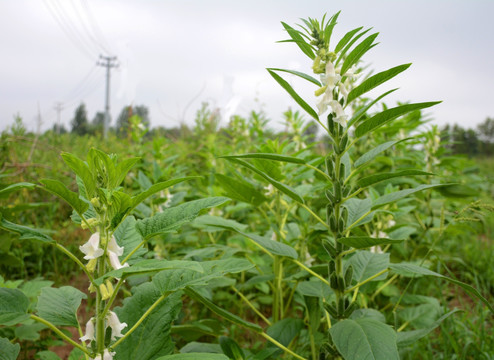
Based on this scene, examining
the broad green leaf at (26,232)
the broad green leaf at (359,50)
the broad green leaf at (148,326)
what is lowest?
the broad green leaf at (148,326)

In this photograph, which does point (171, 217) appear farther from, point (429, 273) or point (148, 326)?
point (429, 273)

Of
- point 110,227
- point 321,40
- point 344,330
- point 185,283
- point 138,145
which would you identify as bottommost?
point 344,330

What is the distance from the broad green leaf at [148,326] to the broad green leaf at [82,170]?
388mm

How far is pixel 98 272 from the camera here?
3.17ft

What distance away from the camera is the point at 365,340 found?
0.95 metres

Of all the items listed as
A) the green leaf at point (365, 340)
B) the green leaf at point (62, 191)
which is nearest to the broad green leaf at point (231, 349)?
the green leaf at point (365, 340)

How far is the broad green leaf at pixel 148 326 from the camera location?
1053mm

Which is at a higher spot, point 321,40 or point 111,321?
point 321,40

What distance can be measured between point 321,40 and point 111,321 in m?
1.05

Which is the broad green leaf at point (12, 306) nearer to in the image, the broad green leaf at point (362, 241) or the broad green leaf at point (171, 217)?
the broad green leaf at point (171, 217)

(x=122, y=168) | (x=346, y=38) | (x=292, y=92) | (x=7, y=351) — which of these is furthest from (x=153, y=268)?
(x=346, y=38)

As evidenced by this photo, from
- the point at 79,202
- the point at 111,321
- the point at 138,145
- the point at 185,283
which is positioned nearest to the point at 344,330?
the point at 185,283

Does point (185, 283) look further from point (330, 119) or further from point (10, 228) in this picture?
point (330, 119)

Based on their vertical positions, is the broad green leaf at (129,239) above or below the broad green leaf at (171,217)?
below
